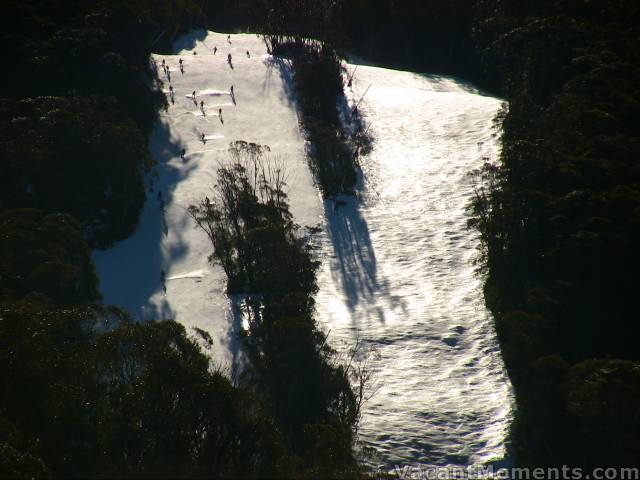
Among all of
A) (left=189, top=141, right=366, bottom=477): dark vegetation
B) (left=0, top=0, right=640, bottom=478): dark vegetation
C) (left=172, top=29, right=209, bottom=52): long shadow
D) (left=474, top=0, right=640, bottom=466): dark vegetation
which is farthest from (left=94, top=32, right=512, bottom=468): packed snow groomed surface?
(left=474, top=0, right=640, bottom=466): dark vegetation

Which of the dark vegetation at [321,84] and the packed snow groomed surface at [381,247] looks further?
the dark vegetation at [321,84]

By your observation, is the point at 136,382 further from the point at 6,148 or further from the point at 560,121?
the point at 560,121

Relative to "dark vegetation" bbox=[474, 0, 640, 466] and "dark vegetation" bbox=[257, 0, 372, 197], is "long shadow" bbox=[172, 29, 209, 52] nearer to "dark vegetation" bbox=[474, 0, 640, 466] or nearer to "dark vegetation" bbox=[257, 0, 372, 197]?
"dark vegetation" bbox=[257, 0, 372, 197]

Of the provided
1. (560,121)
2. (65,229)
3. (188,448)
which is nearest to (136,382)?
(188,448)

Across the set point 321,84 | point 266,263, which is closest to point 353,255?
point 266,263

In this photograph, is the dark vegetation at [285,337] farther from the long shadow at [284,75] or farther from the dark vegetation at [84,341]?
the long shadow at [284,75]

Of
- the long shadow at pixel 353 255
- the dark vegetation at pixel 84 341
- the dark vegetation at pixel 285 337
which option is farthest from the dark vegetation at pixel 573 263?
the dark vegetation at pixel 84 341

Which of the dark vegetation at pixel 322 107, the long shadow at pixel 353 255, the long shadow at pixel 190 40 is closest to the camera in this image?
the long shadow at pixel 353 255
